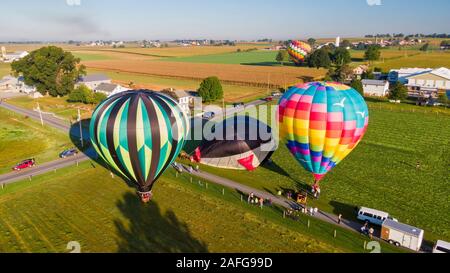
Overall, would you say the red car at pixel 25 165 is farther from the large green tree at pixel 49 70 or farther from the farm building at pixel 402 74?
the farm building at pixel 402 74

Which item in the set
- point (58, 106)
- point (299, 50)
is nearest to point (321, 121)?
point (58, 106)

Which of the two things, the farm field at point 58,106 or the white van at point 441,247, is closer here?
the white van at point 441,247

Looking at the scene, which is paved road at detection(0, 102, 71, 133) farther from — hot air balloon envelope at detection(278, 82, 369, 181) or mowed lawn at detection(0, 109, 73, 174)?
hot air balloon envelope at detection(278, 82, 369, 181)

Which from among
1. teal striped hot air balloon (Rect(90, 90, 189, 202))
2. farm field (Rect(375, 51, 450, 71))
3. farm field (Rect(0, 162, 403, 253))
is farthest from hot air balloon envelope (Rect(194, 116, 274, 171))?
farm field (Rect(375, 51, 450, 71))

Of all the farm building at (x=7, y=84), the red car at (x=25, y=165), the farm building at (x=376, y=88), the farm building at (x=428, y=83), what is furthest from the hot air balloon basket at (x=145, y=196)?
the farm building at (x=7, y=84)
